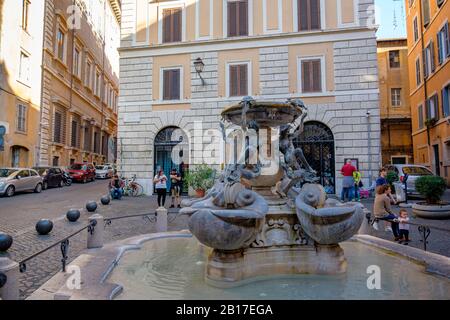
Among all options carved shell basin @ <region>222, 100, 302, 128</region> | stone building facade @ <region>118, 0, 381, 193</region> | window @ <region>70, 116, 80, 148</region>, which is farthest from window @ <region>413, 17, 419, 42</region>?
window @ <region>70, 116, 80, 148</region>

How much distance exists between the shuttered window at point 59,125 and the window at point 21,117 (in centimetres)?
389

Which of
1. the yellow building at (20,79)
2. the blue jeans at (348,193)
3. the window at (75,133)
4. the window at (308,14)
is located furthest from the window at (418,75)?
the window at (75,133)

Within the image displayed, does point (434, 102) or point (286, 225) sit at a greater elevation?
point (434, 102)

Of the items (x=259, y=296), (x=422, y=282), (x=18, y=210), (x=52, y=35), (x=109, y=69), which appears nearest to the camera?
(x=259, y=296)

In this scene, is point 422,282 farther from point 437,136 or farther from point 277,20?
point 437,136

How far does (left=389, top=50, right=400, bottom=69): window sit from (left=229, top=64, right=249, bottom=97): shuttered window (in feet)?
68.1

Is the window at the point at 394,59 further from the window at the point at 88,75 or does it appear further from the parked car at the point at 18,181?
the parked car at the point at 18,181

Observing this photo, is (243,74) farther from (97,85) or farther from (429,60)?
(97,85)

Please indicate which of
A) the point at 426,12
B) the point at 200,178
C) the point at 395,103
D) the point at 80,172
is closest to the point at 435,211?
the point at 200,178

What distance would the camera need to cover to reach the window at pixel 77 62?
31.5 metres

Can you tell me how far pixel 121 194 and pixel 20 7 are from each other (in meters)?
16.3

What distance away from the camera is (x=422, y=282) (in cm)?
399

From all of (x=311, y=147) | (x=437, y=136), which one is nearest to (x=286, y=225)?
(x=311, y=147)

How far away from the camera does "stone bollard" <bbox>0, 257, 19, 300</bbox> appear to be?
305cm
